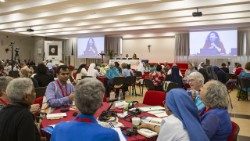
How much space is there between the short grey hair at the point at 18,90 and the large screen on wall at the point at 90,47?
1717 cm

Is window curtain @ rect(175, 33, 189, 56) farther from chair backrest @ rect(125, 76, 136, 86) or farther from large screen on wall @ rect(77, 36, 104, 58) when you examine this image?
chair backrest @ rect(125, 76, 136, 86)

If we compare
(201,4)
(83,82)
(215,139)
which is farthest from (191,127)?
(201,4)

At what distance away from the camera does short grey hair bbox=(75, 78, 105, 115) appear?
1622 mm

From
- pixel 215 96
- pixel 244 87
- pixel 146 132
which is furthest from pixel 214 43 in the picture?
pixel 146 132

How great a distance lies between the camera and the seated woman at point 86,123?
60.1 inches

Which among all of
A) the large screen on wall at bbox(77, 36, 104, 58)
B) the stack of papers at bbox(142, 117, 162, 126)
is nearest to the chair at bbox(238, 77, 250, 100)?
the stack of papers at bbox(142, 117, 162, 126)

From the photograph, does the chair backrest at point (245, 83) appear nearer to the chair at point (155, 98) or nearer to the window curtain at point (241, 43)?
the chair at point (155, 98)

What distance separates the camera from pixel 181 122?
193cm

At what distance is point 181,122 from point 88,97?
2.38 feet

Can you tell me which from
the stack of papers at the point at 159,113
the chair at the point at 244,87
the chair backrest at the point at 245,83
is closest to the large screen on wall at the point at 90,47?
the chair at the point at 244,87

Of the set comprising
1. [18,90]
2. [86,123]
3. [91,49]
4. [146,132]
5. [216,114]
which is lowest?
[146,132]

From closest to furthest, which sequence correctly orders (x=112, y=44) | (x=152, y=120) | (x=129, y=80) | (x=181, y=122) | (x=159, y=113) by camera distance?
1. (x=181, y=122)
2. (x=152, y=120)
3. (x=159, y=113)
4. (x=129, y=80)
5. (x=112, y=44)

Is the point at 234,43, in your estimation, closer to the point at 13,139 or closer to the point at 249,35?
the point at 249,35

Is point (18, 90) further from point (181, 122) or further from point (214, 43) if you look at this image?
point (214, 43)
